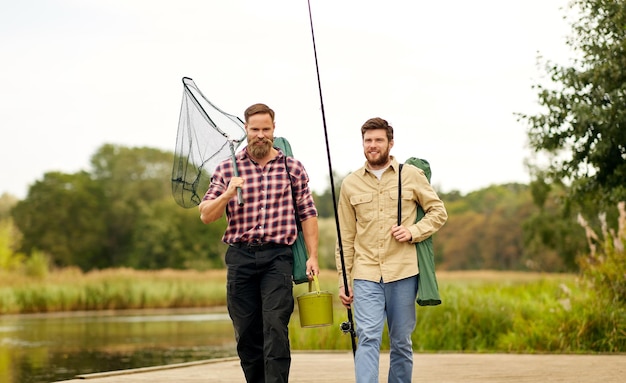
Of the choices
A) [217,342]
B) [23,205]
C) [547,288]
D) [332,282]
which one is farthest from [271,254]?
[23,205]

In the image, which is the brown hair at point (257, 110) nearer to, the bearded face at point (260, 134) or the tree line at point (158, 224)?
the bearded face at point (260, 134)

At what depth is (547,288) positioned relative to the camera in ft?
53.2

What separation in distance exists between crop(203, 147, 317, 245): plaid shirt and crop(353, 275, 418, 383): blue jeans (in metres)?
0.52

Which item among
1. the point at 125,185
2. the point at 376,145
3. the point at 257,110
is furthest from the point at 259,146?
the point at 125,185

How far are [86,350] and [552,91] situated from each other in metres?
7.24

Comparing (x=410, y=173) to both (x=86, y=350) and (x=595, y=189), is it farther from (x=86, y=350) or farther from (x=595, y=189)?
(x=86, y=350)

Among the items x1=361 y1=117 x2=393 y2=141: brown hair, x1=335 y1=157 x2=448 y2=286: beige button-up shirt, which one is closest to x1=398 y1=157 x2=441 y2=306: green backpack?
x1=335 y1=157 x2=448 y2=286: beige button-up shirt

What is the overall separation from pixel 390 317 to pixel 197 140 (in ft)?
5.40

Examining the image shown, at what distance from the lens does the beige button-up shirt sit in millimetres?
5320

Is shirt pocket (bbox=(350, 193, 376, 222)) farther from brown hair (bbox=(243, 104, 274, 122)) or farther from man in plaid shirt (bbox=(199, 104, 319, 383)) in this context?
brown hair (bbox=(243, 104, 274, 122))

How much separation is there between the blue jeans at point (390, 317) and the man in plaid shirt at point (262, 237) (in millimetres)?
337

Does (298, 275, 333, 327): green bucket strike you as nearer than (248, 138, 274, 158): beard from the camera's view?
Yes

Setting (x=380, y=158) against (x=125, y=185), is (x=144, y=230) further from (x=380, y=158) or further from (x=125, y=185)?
(x=380, y=158)

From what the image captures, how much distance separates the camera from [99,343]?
48.5 feet
